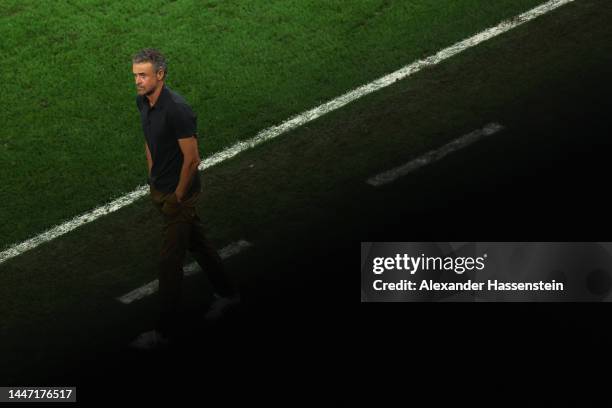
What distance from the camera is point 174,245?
931cm

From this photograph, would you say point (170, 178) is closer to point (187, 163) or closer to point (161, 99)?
point (187, 163)

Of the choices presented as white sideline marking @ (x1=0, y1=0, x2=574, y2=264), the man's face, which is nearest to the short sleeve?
the man's face

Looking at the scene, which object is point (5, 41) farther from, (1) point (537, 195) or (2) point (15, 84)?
(1) point (537, 195)

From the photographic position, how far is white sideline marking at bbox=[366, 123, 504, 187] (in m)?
11.1

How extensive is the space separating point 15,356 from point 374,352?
93.1 inches

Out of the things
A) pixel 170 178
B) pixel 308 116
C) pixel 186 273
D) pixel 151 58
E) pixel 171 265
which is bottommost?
pixel 171 265

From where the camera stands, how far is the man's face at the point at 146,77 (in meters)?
9.05

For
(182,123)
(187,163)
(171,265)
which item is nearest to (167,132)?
(182,123)

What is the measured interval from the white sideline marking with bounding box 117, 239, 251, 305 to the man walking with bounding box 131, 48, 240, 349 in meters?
0.56

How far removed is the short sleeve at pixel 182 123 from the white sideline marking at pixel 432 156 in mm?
2334

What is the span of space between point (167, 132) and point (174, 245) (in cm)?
76

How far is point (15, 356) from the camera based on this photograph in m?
9.38

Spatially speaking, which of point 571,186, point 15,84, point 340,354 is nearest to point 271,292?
point 340,354

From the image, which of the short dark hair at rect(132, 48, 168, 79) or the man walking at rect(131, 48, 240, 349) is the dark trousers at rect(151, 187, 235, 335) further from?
the short dark hair at rect(132, 48, 168, 79)
